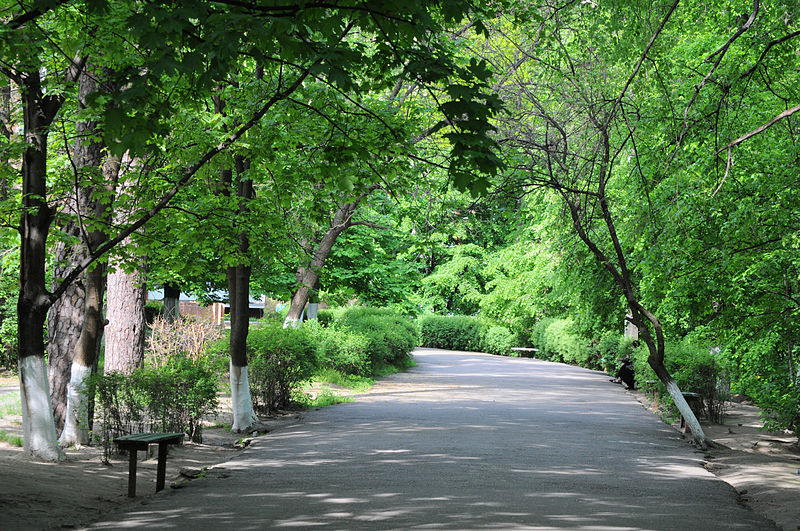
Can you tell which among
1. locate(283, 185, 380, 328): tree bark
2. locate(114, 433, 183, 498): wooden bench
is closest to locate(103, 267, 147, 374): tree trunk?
locate(114, 433, 183, 498): wooden bench

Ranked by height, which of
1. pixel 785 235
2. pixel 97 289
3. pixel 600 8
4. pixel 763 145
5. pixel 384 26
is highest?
pixel 600 8

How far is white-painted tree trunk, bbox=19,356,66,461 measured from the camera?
9.45m

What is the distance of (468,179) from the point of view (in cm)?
557

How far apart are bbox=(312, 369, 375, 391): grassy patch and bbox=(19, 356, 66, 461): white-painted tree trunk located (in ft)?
43.3

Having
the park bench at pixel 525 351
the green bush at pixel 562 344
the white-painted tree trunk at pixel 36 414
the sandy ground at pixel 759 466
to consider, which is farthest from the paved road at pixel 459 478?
the park bench at pixel 525 351

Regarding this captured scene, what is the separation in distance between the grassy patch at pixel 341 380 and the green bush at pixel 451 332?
28.3 metres

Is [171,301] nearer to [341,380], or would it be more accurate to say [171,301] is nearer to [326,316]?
[341,380]

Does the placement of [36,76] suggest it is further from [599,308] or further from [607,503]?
[599,308]

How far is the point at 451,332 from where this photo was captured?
5425 cm

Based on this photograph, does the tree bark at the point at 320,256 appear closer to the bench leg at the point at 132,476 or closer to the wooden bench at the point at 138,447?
the wooden bench at the point at 138,447

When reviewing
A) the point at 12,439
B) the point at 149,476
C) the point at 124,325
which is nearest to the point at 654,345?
the point at 149,476

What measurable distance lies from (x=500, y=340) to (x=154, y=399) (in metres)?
39.2

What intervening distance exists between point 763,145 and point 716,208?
156cm

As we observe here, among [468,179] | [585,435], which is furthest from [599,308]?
[468,179]
